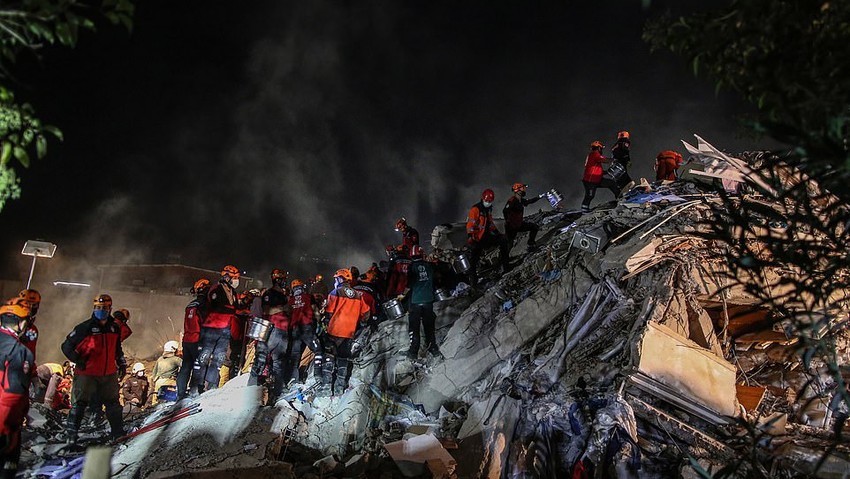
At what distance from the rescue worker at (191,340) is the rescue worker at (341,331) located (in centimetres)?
207

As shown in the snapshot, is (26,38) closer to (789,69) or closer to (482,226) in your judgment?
(789,69)

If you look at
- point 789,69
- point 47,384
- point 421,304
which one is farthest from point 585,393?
point 47,384

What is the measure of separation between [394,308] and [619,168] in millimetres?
6110

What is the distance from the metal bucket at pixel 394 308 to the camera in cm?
899

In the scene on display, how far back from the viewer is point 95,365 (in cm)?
637

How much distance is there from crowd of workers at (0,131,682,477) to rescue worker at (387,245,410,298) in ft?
0.07

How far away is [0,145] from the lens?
2.45 metres

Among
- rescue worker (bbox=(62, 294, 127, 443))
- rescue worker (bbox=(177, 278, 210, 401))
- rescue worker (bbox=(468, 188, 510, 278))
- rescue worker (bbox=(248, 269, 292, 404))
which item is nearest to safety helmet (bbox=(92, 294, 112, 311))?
rescue worker (bbox=(62, 294, 127, 443))

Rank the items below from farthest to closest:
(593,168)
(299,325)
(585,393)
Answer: (593,168) < (299,325) < (585,393)

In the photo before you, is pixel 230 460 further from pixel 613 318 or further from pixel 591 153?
pixel 591 153

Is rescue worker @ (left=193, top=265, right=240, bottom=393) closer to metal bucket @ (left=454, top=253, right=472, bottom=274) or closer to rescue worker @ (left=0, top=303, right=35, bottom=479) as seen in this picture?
rescue worker @ (left=0, top=303, right=35, bottom=479)

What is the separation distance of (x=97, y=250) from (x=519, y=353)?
19.1m

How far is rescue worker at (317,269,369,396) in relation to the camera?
728 centimetres

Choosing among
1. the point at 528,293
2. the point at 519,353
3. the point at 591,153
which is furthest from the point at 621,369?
the point at 591,153
